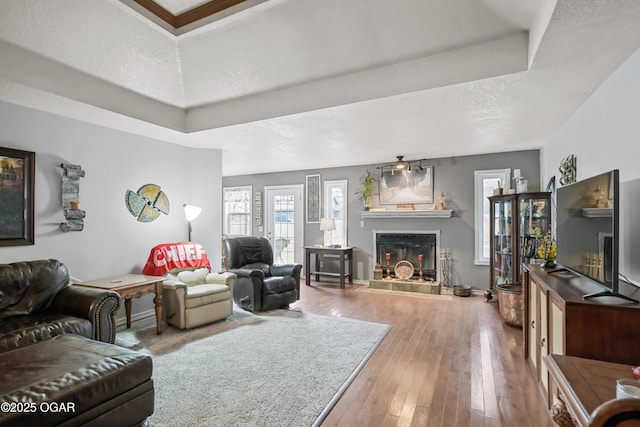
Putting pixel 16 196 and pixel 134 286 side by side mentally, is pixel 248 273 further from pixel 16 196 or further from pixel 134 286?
pixel 16 196

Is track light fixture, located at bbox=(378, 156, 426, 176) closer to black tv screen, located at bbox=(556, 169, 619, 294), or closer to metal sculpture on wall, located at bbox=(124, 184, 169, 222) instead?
black tv screen, located at bbox=(556, 169, 619, 294)

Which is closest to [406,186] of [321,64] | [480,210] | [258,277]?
[480,210]

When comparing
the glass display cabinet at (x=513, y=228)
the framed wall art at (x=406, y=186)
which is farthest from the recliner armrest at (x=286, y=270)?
the glass display cabinet at (x=513, y=228)

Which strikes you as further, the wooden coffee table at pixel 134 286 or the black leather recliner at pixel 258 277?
the black leather recliner at pixel 258 277

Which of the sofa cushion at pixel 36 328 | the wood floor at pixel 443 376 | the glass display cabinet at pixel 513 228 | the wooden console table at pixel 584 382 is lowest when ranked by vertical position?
the wood floor at pixel 443 376

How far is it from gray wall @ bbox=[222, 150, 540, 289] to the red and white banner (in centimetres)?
306

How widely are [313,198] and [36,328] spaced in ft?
16.5

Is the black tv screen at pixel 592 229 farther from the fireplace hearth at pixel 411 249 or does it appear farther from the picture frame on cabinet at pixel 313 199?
the picture frame on cabinet at pixel 313 199

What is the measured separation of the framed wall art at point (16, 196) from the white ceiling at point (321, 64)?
1.71 feet

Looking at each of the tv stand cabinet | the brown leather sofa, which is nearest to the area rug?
the brown leather sofa

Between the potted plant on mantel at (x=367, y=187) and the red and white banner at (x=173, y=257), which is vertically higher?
the potted plant on mantel at (x=367, y=187)

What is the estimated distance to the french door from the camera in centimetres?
706

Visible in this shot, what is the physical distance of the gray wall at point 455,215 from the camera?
5.25 metres

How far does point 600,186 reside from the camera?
1.84 meters
